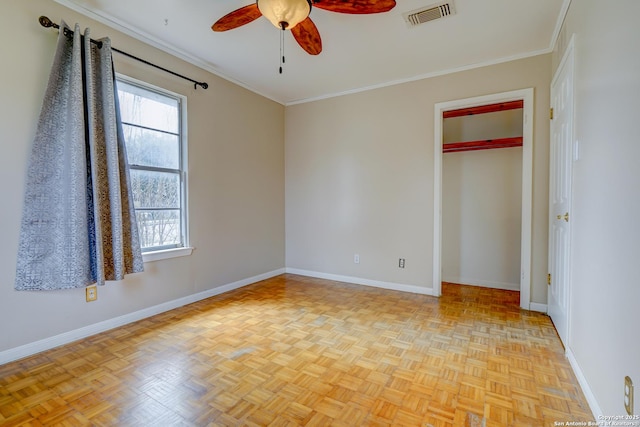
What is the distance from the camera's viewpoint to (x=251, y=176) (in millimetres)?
3951

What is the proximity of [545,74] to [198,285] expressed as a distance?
13.5ft

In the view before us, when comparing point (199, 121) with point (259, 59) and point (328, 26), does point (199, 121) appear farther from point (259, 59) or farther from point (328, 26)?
point (328, 26)

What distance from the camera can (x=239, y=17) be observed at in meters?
1.95

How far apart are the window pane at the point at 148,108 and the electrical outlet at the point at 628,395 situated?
3.57m

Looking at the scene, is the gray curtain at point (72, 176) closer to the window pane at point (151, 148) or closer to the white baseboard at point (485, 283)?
the window pane at point (151, 148)

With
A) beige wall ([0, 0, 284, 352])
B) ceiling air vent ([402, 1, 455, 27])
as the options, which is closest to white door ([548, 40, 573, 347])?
ceiling air vent ([402, 1, 455, 27])

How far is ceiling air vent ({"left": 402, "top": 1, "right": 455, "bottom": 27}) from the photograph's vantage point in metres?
2.24

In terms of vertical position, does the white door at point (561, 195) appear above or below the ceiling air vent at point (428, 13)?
below

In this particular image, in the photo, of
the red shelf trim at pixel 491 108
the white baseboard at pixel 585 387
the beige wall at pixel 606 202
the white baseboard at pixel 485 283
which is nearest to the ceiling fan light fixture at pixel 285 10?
the beige wall at pixel 606 202

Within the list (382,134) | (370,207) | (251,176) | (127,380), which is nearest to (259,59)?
(251,176)

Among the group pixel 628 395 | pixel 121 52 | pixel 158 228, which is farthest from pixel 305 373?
pixel 121 52

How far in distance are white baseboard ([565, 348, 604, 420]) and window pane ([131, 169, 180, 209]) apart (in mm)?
3389

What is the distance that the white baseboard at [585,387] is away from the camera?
1458 mm

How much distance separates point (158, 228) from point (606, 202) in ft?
10.8
